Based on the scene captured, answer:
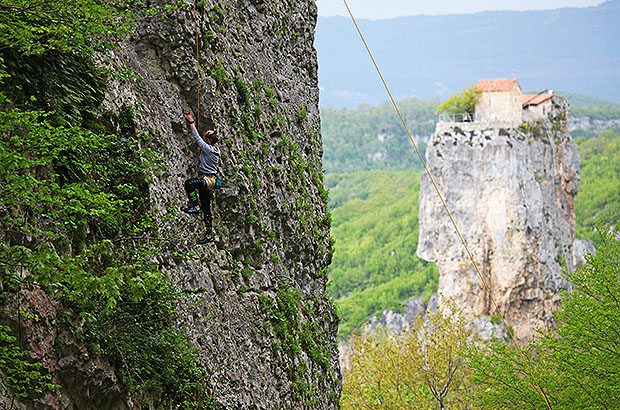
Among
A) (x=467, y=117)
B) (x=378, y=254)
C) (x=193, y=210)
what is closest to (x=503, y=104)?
(x=467, y=117)

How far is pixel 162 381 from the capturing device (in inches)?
274

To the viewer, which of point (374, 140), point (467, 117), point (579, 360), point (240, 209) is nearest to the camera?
point (240, 209)

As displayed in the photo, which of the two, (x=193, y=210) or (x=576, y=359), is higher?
(x=193, y=210)

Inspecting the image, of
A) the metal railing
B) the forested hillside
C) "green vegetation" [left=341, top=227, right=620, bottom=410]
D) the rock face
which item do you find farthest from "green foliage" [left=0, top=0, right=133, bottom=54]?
the metal railing

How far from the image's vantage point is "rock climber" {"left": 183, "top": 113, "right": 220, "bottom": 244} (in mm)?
8055

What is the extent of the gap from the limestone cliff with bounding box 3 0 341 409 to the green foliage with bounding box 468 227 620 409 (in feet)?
20.5

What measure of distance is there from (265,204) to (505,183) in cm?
3387

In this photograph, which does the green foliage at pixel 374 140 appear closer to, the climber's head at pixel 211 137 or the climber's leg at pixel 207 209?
the climber's head at pixel 211 137

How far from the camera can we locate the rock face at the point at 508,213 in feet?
134

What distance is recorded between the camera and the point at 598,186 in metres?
70.2

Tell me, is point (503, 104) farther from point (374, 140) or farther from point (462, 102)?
point (374, 140)

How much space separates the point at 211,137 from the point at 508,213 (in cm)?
3600

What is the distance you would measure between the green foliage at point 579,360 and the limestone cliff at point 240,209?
6260 mm

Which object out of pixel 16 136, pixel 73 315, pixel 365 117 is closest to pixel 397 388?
pixel 73 315
